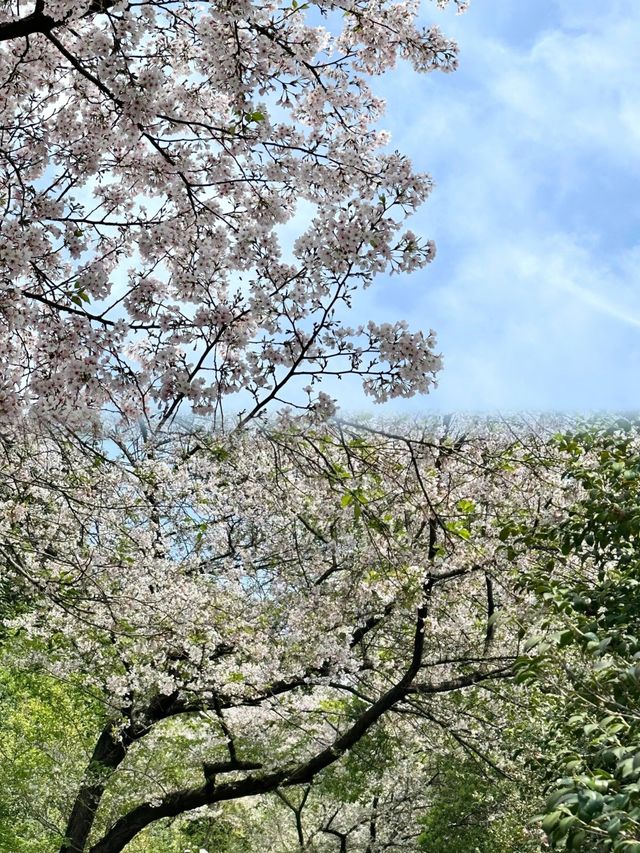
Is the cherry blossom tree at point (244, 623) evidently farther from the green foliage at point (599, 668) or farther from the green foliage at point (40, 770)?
the green foliage at point (599, 668)

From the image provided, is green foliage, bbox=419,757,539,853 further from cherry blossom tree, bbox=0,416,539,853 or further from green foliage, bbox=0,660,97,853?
green foliage, bbox=0,660,97,853

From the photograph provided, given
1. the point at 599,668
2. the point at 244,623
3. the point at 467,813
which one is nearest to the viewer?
the point at 599,668

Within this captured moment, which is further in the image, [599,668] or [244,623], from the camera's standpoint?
[244,623]

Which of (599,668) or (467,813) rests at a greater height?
(467,813)

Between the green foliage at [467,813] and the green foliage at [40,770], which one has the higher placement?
the green foliage at [467,813]

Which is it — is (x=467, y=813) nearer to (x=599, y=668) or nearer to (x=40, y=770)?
(x=40, y=770)

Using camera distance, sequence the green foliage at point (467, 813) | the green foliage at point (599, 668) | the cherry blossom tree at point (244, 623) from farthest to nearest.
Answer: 1. the green foliage at point (467, 813)
2. the cherry blossom tree at point (244, 623)
3. the green foliage at point (599, 668)

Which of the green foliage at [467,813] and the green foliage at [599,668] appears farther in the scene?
the green foliage at [467,813]

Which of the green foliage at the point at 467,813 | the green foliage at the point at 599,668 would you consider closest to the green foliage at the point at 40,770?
the green foliage at the point at 467,813

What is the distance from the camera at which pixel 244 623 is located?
334 inches

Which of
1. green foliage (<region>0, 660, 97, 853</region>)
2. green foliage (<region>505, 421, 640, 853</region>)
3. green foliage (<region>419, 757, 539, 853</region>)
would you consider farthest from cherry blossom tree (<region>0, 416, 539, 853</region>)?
green foliage (<region>505, 421, 640, 853</region>)

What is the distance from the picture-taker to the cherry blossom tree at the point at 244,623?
25.2ft

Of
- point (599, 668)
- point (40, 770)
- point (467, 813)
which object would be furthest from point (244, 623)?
point (599, 668)

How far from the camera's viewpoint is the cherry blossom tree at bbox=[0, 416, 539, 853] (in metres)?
7.68
